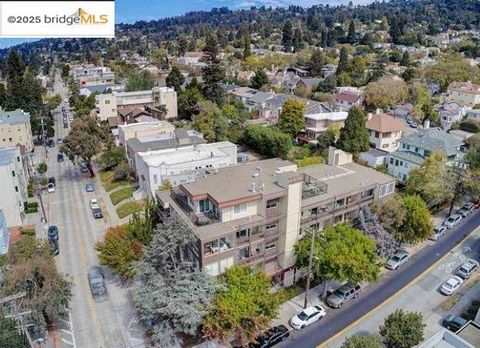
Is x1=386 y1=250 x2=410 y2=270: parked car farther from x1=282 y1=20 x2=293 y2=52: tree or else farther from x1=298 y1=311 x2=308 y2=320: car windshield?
x1=282 y1=20 x2=293 y2=52: tree

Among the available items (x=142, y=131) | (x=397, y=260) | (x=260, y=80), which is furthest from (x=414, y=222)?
(x=260, y=80)

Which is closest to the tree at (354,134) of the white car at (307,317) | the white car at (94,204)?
the white car at (307,317)

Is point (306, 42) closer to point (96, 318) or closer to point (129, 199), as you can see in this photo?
point (129, 199)

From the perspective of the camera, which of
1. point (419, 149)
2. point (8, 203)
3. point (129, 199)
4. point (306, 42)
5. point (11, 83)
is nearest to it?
point (8, 203)

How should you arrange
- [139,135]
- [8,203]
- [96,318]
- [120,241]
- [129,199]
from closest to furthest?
1. [96,318]
2. [120,241]
3. [8,203]
4. [129,199]
5. [139,135]

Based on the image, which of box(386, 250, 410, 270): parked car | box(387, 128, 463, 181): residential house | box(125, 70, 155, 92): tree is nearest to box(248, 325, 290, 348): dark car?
box(386, 250, 410, 270): parked car

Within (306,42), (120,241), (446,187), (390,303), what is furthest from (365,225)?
(306,42)
